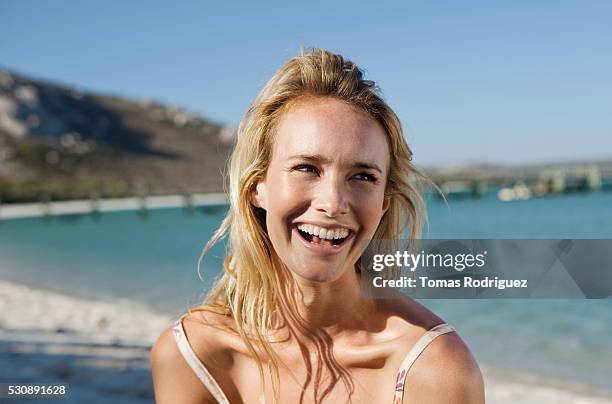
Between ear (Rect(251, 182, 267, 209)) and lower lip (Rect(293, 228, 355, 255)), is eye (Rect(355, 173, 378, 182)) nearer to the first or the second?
lower lip (Rect(293, 228, 355, 255))

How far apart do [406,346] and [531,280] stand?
0.64 meters

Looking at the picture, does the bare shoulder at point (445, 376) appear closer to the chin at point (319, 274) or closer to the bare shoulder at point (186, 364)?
the chin at point (319, 274)

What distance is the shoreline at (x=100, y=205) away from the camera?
42719 mm

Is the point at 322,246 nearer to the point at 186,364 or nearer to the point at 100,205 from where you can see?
the point at 186,364

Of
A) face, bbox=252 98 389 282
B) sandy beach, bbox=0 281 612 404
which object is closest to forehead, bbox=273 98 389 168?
face, bbox=252 98 389 282

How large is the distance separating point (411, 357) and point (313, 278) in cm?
29

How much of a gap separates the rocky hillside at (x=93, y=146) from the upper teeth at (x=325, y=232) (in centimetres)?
4912

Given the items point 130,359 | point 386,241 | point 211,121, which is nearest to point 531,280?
point 386,241

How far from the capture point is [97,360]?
6312 mm

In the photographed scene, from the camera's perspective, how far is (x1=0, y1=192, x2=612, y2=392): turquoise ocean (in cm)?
877

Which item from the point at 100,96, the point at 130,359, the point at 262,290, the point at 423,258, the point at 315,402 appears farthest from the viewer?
the point at 100,96

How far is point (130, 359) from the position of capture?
250 inches

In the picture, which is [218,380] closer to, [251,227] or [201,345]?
[201,345]

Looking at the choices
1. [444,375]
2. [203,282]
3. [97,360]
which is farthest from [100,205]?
[444,375]
